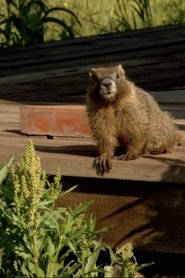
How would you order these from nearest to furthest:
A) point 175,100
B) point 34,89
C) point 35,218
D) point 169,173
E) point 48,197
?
point 35,218, point 48,197, point 169,173, point 175,100, point 34,89

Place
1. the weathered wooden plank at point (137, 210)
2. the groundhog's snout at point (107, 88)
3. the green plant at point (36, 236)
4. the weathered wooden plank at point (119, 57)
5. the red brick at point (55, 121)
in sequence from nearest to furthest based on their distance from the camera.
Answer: the green plant at point (36, 236), the weathered wooden plank at point (137, 210), the groundhog's snout at point (107, 88), the red brick at point (55, 121), the weathered wooden plank at point (119, 57)

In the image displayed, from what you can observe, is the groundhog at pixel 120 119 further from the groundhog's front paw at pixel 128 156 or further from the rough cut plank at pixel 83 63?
the rough cut plank at pixel 83 63

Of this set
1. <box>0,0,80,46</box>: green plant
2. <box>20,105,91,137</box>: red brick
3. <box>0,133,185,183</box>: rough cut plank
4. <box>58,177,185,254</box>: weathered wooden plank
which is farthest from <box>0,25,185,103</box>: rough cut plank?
<box>58,177,185,254</box>: weathered wooden plank

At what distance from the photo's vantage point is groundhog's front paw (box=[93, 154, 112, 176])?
467 centimetres

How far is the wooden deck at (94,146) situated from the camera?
4.66 meters


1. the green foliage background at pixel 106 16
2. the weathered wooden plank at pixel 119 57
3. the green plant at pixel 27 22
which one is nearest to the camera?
the weathered wooden plank at pixel 119 57

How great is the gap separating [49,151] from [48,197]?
908 mm

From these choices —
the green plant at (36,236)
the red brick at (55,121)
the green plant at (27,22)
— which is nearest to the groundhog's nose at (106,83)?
the red brick at (55,121)

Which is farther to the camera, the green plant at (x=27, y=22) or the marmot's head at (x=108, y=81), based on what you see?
the green plant at (x=27, y=22)

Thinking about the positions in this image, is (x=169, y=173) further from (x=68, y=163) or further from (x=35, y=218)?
(x=35, y=218)

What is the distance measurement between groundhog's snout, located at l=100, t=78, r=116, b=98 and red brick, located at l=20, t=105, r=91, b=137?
718 mm

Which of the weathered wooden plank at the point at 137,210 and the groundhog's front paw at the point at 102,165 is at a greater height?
the groundhog's front paw at the point at 102,165

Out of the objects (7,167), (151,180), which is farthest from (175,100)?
(7,167)

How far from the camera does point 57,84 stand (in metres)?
7.94
